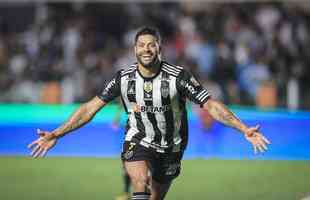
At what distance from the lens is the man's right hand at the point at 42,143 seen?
323 inches

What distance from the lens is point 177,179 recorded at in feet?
45.0

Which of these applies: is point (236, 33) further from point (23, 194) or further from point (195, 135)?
point (23, 194)

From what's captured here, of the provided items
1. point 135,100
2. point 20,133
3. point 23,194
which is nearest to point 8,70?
point 20,133

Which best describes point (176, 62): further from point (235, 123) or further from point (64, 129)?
point (235, 123)

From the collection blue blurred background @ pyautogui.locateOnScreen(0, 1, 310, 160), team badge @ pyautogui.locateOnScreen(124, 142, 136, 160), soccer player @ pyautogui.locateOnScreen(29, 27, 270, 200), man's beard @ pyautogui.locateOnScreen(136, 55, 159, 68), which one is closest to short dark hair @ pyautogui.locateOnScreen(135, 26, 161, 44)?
soccer player @ pyautogui.locateOnScreen(29, 27, 270, 200)

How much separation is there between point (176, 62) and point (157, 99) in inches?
379

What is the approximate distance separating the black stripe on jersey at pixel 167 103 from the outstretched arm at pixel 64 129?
0.61 metres

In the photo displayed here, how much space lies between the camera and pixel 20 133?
16.5m

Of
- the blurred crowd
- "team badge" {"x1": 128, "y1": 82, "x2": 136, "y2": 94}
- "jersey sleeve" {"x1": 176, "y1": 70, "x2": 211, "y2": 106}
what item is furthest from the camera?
the blurred crowd

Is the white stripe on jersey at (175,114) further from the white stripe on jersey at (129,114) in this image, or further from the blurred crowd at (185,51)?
the blurred crowd at (185,51)

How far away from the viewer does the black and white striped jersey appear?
833cm

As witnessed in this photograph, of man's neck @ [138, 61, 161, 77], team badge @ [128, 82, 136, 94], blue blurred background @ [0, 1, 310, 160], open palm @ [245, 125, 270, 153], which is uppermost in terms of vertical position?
blue blurred background @ [0, 1, 310, 160]

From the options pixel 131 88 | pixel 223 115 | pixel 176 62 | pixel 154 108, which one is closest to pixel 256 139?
pixel 223 115

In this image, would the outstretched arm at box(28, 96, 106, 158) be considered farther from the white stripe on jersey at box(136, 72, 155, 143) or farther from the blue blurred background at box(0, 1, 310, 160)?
the blue blurred background at box(0, 1, 310, 160)
